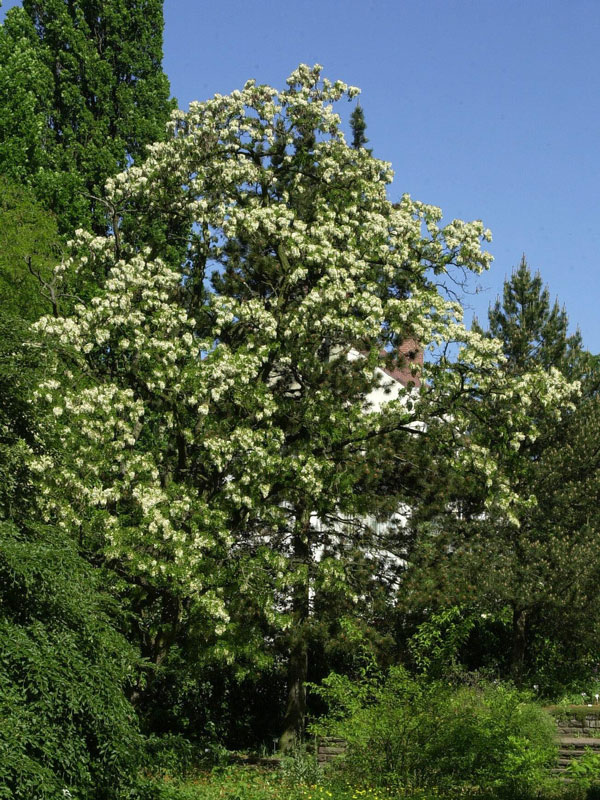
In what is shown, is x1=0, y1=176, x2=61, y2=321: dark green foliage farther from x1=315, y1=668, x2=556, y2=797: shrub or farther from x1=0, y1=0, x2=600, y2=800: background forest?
A: x1=315, y1=668, x2=556, y2=797: shrub

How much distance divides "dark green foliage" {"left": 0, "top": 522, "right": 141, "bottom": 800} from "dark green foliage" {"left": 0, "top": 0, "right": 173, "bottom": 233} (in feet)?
59.1

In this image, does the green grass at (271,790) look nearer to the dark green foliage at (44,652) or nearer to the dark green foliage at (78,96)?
the dark green foliage at (44,652)

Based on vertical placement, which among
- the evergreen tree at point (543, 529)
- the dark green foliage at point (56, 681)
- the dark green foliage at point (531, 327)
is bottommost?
the dark green foliage at point (56, 681)

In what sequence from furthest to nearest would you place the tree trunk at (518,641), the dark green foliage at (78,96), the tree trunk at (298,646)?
the dark green foliage at (78,96) < the tree trunk at (518,641) < the tree trunk at (298,646)

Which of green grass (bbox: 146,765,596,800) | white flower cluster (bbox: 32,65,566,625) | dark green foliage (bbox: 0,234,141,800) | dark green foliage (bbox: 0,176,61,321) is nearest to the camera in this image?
dark green foliage (bbox: 0,234,141,800)

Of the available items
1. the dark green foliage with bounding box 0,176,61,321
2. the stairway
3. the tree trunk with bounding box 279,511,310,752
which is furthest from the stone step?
the dark green foliage with bounding box 0,176,61,321

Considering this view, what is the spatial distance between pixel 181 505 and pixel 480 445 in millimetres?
4969

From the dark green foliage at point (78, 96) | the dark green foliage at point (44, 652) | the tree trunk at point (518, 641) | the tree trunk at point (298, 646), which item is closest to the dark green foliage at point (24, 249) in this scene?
the dark green foliage at point (78, 96)

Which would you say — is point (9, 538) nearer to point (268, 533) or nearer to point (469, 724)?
point (469, 724)

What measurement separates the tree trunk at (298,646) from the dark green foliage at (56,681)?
584cm

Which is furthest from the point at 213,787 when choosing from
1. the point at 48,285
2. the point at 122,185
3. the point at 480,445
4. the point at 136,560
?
the point at 122,185

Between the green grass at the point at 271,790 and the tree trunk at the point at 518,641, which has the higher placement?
the tree trunk at the point at 518,641

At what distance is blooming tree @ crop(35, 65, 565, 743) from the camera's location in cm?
1356

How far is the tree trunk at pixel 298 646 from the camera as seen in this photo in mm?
15102
